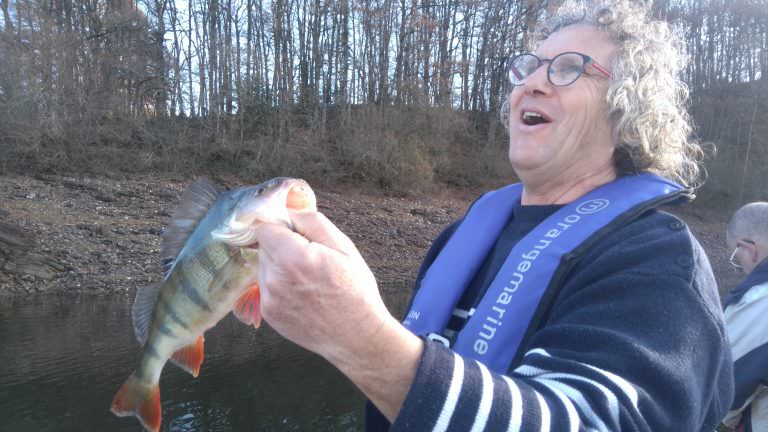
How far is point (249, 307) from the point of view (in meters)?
2.11

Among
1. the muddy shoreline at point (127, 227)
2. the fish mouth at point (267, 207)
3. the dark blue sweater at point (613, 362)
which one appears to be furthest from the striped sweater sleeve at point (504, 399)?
the muddy shoreline at point (127, 227)

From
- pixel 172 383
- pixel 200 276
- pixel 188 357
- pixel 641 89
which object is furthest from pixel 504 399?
pixel 172 383

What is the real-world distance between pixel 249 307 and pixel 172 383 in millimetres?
5175

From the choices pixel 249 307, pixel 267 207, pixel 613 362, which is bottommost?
pixel 249 307

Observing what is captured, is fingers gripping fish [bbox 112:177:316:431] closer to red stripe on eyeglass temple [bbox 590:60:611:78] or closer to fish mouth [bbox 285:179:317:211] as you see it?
fish mouth [bbox 285:179:317:211]

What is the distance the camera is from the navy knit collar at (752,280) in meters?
3.20

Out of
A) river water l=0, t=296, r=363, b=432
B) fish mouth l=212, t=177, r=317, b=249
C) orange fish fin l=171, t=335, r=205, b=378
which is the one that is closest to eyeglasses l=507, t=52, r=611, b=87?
fish mouth l=212, t=177, r=317, b=249

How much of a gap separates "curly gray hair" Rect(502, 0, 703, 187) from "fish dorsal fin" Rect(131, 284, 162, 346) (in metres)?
1.95

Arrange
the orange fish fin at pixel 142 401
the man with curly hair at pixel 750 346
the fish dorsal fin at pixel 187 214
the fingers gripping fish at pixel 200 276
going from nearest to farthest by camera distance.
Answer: the fingers gripping fish at pixel 200 276 → the fish dorsal fin at pixel 187 214 → the orange fish fin at pixel 142 401 → the man with curly hair at pixel 750 346

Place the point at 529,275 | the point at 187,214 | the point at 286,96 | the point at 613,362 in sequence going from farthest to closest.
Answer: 1. the point at 286,96
2. the point at 187,214
3. the point at 529,275
4. the point at 613,362

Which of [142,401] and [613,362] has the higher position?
[613,362]

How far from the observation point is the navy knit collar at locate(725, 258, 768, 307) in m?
3.20

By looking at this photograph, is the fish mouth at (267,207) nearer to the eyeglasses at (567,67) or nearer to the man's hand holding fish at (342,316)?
the man's hand holding fish at (342,316)

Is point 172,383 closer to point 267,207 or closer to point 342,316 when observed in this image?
point 267,207
